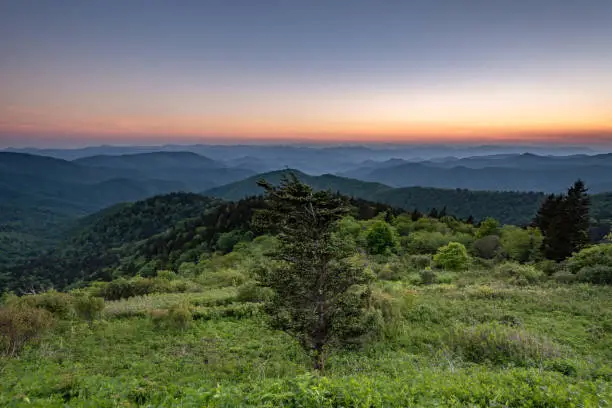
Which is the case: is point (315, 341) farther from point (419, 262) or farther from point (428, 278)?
point (419, 262)

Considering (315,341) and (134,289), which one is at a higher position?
(315,341)

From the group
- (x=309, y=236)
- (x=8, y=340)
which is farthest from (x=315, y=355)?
(x=8, y=340)

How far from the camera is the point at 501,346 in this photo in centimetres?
1060

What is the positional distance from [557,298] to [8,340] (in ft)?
77.8

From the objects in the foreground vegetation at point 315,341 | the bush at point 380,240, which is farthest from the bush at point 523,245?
the foreground vegetation at point 315,341

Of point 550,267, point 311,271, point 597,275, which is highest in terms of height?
point 311,271

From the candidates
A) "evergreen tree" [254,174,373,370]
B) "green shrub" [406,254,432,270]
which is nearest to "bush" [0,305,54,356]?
"evergreen tree" [254,174,373,370]

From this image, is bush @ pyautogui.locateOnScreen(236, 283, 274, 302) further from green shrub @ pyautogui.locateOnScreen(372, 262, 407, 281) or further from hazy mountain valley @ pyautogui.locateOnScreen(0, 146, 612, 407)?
green shrub @ pyautogui.locateOnScreen(372, 262, 407, 281)

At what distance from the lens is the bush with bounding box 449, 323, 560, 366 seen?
993cm

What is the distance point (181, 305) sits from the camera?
15266 millimetres

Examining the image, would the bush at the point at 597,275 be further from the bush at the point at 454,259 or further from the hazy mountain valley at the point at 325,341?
the bush at the point at 454,259

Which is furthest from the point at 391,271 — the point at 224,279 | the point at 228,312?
the point at 228,312

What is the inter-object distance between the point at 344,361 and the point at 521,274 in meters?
19.7

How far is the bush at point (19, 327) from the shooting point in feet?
37.4
